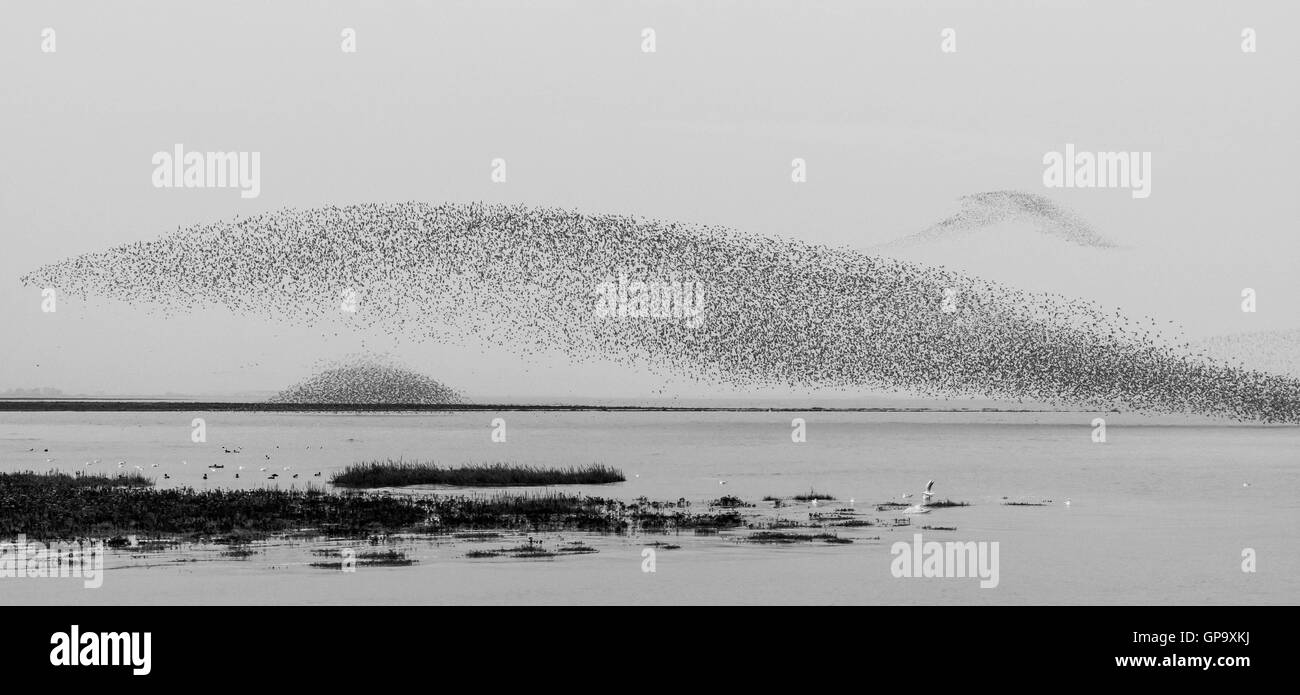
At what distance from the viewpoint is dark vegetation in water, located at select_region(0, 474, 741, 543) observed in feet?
106

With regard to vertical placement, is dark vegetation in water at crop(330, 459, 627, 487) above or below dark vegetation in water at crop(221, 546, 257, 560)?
above

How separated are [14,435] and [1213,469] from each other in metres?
87.4

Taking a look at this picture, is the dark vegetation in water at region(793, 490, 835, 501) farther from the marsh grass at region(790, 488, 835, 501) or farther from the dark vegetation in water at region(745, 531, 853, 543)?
the dark vegetation in water at region(745, 531, 853, 543)

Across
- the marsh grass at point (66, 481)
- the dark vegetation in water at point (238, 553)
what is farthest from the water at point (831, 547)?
the marsh grass at point (66, 481)

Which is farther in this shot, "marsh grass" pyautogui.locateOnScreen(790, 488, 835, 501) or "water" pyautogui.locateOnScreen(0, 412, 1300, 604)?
"marsh grass" pyautogui.locateOnScreen(790, 488, 835, 501)

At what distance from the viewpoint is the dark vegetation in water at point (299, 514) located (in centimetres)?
3222

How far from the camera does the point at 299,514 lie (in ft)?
116

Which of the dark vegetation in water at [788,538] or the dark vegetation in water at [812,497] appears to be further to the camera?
the dark vegetation in water at [812,497]

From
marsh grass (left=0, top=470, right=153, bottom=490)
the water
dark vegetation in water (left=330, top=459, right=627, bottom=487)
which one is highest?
marsh grass (left=0, top=470, right=153, bottom=490)

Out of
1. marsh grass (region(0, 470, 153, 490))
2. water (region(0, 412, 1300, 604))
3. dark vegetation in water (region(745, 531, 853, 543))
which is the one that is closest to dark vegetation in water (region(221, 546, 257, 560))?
water (region(0, 412, 1300, 604))

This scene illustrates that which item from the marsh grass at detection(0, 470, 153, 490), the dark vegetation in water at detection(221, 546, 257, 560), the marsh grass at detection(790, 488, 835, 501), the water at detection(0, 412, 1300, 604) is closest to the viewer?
the water at detection(0, 412, 1300, 604)

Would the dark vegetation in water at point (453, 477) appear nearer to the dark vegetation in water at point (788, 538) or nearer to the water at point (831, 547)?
the water at point (831, 547)

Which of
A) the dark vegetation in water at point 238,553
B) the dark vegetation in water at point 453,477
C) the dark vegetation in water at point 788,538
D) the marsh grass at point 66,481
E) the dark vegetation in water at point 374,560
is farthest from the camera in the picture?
the dark vegetation in water at point 453,477

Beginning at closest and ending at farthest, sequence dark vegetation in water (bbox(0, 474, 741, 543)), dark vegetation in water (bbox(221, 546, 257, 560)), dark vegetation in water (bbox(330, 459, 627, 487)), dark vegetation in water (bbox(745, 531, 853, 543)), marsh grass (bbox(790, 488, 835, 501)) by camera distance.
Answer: dark vegetation in water (bbox(221, 546, 257, 560)) < dark vegetation in water (bbox(745, 531, 853, 543)) < dark vegetation in water (bbox(0, 474, 741, 543)) < marsh grass (bbox(790, 488, 835, 501)) < dark vegetation in water (bbox(330, 459, 627, 487))
